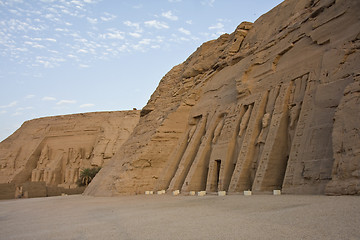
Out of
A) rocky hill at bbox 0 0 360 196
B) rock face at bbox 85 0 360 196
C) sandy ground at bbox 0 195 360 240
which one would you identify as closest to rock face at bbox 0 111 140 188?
rocky hill at bbox 0 0 360 196

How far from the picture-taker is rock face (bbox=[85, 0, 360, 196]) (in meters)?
8.50

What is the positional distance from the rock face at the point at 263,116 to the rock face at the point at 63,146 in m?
17.6

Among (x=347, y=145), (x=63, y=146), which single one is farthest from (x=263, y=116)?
(x=63, y=146)

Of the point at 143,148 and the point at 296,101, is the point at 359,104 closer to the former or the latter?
the point at 296,101

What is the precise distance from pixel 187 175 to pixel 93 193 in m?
5.93

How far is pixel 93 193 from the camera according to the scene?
58.4ft

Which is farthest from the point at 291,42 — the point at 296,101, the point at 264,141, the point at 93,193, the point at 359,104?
the point at 93,193

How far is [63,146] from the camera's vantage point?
41.0m

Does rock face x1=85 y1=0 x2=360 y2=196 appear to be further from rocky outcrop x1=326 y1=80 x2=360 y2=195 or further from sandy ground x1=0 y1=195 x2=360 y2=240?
sandy ground x1=0 y1=195 x2=360 y2=240

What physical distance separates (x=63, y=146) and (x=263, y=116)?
33.4 meters

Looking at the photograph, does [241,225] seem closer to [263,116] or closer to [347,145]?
[347,145]

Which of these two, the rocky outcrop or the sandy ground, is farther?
the rocky outcrop

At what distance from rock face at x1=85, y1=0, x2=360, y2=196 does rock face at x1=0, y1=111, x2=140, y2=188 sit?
1764 centimetres

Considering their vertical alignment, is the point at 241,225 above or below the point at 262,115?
below
